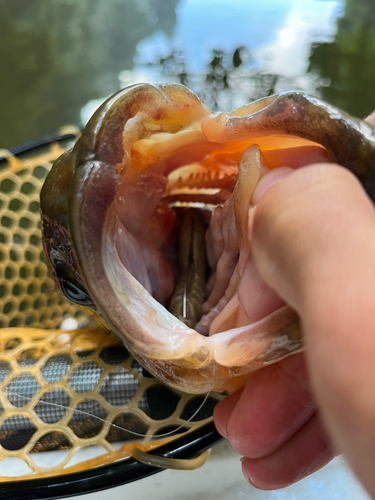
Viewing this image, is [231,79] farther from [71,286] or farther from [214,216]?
[71,286]

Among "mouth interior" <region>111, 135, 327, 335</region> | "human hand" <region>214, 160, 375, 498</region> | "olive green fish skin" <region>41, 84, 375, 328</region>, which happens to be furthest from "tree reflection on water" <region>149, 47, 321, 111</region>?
"human hand" <region>214, 160, 375, 498</region>

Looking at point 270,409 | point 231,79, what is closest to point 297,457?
point 270,409

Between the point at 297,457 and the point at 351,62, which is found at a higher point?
the point at 351,62

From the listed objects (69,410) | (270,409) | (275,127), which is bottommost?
(69,410)

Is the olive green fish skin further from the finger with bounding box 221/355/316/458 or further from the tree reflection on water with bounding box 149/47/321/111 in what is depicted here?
the tree reflection on water with bounding box 149/47/321/111

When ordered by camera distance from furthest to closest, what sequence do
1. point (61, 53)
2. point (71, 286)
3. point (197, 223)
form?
point (61, 53)
point (197, 223)
point (71, 286)

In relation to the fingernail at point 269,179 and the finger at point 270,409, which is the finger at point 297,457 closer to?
the finger at point 270,409

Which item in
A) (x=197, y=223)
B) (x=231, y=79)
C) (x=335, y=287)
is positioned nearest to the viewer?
(x=335, y=287)

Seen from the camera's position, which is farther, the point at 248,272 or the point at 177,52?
the point at 177,52
